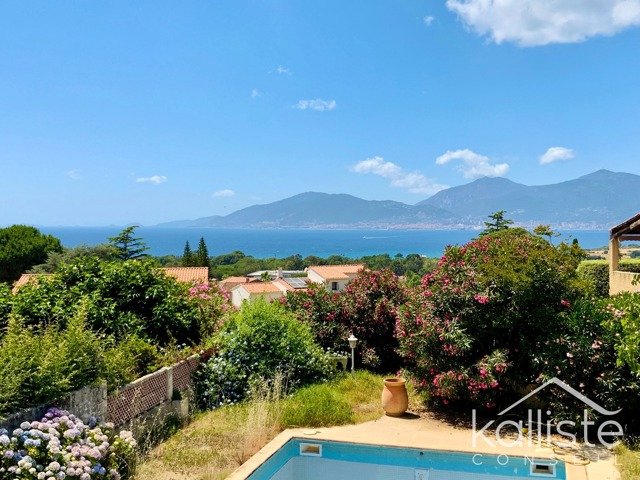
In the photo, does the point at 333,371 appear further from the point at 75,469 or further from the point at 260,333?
the point at 75,469

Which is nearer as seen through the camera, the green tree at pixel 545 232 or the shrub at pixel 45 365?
the shrub at pixel 45 365

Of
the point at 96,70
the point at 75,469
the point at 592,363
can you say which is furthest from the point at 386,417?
the point at 96,70

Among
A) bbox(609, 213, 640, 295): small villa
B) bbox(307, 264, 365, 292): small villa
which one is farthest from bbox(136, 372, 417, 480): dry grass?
bbox(307, 264, 365, 292): small villa

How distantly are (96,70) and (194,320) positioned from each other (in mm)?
18298

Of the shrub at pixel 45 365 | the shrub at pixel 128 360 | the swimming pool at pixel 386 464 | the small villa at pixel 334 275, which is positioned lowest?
the small villa at pixel 334 275

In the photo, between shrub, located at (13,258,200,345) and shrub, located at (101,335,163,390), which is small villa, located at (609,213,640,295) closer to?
shrub, located at (13,258,200,345)

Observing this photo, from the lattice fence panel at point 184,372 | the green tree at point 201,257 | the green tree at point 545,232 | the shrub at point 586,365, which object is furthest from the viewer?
the green tree at point 201,257

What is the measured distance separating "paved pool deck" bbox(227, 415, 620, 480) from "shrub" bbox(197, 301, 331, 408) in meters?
1.73

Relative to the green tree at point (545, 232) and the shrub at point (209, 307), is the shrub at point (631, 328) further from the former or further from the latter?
the shrub at point (209, 307)

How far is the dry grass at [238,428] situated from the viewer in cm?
627

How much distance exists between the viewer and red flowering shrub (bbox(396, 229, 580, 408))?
7.82 m

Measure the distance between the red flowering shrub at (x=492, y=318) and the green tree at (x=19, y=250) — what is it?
37410mm

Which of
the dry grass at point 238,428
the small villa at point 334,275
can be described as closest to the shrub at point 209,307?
the dry grass at point 238,428

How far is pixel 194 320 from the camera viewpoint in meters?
10.1
